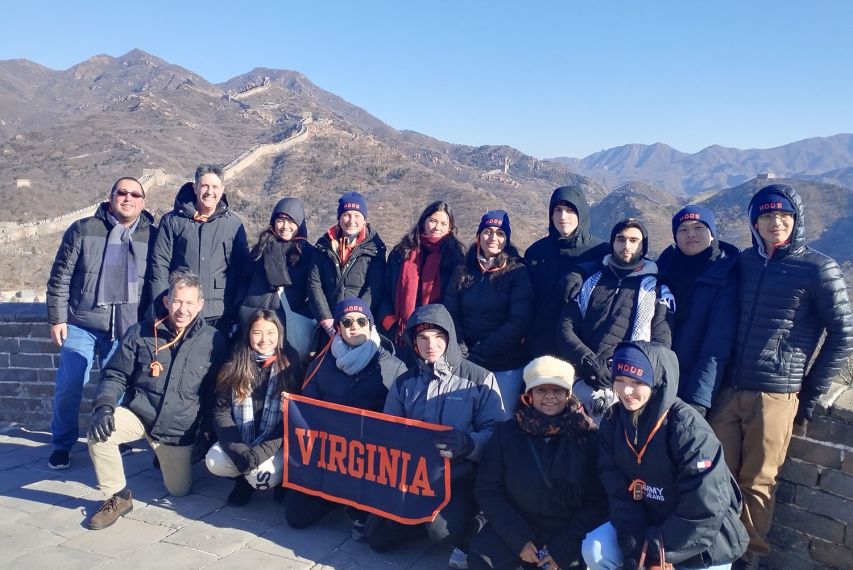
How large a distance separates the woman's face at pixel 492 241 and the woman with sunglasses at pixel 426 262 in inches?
9.7

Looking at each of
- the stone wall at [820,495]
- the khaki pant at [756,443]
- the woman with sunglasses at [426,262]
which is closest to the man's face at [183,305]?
the woman with sunglasses at [426,262]

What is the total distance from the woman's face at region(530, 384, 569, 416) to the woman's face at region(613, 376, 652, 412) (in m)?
0.35

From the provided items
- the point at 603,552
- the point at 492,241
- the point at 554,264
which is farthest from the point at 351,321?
the point at 603,552

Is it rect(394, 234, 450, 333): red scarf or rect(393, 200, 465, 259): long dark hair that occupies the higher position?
rect(393, 200, 465, 259): long dark hair

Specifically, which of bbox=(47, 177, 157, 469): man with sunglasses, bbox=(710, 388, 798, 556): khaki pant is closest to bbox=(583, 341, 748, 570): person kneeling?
bbox=(710, 388, 798, 556): khaki pant

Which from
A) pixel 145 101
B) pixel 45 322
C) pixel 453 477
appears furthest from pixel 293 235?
pixel 145 101

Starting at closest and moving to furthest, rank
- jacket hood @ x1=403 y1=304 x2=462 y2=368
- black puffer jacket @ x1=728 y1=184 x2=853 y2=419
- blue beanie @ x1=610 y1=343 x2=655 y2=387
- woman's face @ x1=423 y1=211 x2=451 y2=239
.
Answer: blue beanie @ x1=610 y1=343 x2=655 y2=387 → black puffer jacket @ x1=728 y1=184 x2=853 y2=419 → jacket hood @ x1=403 y1=304 x2=462 y2=368 → woman's face @ x1=423 y1=211 x2=451 y2=239

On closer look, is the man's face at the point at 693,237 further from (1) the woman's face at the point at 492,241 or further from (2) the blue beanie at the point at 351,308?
(2) the blue beanie at the point at 351,308

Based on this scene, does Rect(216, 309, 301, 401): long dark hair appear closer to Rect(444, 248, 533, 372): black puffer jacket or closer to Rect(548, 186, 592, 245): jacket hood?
Rect(444, 248, 533, 372): black puffer jacket

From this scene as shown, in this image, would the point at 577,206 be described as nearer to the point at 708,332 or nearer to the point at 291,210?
the point at 708,332

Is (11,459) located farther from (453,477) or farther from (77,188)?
(77,188)

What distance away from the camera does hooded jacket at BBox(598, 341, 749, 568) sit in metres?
2.71

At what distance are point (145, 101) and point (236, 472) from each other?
88982 mm

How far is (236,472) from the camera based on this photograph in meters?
4.01
